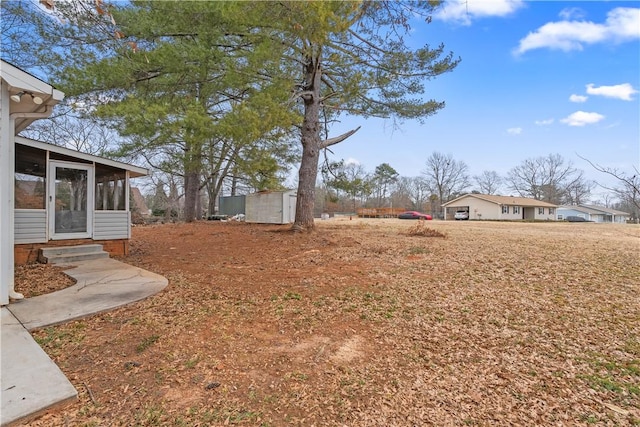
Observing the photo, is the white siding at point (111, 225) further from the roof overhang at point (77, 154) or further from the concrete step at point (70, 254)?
the roof overhang at point (77, 154)

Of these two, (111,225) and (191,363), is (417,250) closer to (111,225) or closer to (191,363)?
(191,363)

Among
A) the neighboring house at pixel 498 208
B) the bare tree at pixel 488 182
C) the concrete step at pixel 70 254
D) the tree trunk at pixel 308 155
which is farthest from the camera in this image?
the bare tree at pixel 488 182

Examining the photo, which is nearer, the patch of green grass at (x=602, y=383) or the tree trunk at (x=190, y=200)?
the patch of green grass at (x=602, y=383)

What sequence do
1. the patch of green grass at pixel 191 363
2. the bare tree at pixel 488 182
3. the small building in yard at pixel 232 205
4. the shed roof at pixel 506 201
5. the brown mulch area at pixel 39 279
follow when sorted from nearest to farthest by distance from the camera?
the patch of green grass at pixel 191 363
the brown mulch area at pixel 39 279
the small building in yard at pixel 232 205
the shed roof at pixel 506 201
the bare tree at pixel 488 182

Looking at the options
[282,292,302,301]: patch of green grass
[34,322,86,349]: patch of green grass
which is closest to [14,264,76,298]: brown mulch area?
[34,322,86,349]: patch of green grass

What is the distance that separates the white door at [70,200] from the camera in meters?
6.17

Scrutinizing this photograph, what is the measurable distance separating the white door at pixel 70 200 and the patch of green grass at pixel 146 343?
5.09 meters

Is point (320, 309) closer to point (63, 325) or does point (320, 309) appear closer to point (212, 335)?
point (212, 335)

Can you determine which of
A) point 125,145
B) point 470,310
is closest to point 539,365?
point 470,310

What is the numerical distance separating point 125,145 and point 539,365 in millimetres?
12770

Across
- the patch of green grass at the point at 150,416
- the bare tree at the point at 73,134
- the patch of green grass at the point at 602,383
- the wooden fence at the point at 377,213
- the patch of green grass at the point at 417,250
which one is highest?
the bare tree at the point at 73,134

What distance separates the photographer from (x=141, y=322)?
3.18 metres

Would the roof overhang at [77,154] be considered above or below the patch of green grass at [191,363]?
above

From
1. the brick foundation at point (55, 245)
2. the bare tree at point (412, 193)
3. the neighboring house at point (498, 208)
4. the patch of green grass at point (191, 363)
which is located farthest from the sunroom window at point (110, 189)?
the bare tree at point (412, 193)
